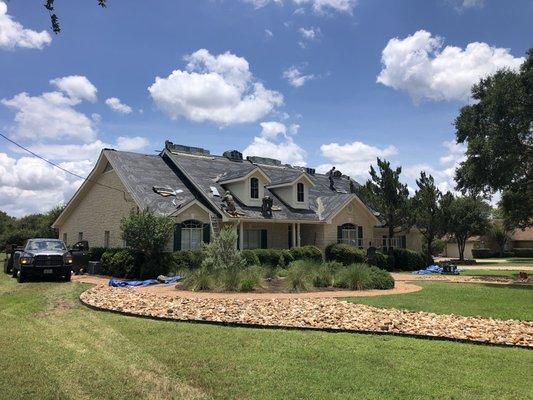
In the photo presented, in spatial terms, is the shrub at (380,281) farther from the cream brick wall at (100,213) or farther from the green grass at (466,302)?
the cream brick wall at (100,213)

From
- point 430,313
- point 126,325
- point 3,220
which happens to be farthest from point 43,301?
point 3,220

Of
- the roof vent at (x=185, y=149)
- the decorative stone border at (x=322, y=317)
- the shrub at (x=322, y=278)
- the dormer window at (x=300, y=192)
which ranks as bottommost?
the decorative stone border at (x=322, y=317)

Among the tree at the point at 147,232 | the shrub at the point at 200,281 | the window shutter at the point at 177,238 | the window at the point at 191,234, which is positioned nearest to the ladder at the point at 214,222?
the window at the point at 191,234

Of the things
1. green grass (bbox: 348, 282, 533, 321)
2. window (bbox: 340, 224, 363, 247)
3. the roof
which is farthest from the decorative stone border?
window (bbox: 340, 224, 363, 247)

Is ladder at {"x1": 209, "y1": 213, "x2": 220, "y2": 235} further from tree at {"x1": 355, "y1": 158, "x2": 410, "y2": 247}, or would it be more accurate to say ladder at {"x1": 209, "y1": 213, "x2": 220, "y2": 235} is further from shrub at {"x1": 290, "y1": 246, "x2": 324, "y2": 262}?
tree at {"x1": 355, "y1": 158, "x2": 410, "y2": 247}

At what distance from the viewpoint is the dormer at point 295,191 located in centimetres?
3222

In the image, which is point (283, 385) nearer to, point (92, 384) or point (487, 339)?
point (92, 384)

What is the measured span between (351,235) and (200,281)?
19438 millimetres

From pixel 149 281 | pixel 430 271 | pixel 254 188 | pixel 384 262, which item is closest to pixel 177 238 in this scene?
pixel 149 281

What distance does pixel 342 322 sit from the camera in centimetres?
981

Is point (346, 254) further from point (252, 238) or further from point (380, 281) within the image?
point (380, 281)

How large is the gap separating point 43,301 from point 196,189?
16775 millimetres

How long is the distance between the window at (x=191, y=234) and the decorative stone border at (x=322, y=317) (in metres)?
12.1

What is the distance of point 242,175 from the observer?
29.6 metres
